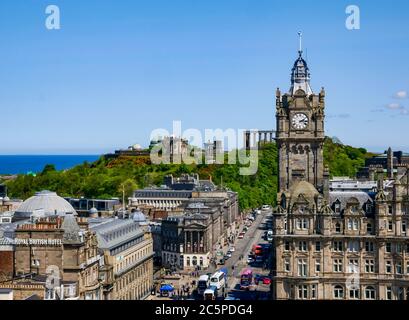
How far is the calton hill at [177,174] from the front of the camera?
113000 mm

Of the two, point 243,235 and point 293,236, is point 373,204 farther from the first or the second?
point 243,235

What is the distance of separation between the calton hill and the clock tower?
169ft

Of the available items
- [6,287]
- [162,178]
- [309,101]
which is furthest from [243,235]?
[6,287]

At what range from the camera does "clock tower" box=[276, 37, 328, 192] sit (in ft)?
181

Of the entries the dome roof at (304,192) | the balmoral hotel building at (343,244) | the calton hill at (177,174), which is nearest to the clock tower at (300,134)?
the dome roof at (304,192)

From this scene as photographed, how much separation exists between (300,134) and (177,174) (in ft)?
260

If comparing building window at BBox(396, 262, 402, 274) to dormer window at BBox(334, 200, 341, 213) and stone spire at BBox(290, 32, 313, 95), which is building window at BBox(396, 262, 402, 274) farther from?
stone spire at BBox(290, 32, 313, 95)

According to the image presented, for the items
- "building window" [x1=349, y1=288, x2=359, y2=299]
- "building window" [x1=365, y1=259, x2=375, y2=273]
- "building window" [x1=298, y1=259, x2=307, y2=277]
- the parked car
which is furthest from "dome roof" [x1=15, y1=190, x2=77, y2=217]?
"building window" [x1=365, y1=259, x2=375, y2=273]

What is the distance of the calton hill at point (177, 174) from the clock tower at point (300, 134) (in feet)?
169

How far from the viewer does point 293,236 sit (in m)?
47.1

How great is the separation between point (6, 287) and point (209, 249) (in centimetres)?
4924

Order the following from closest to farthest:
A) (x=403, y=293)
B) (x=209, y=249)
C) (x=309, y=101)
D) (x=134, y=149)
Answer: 1. (x=403, y=293)
2. (x=309, y=101)
3. (x=209, y=249)
4. (x=134, y=149)

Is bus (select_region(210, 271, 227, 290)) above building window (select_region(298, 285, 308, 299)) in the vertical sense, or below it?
below

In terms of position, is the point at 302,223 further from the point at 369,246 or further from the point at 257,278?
the point at 257,278
